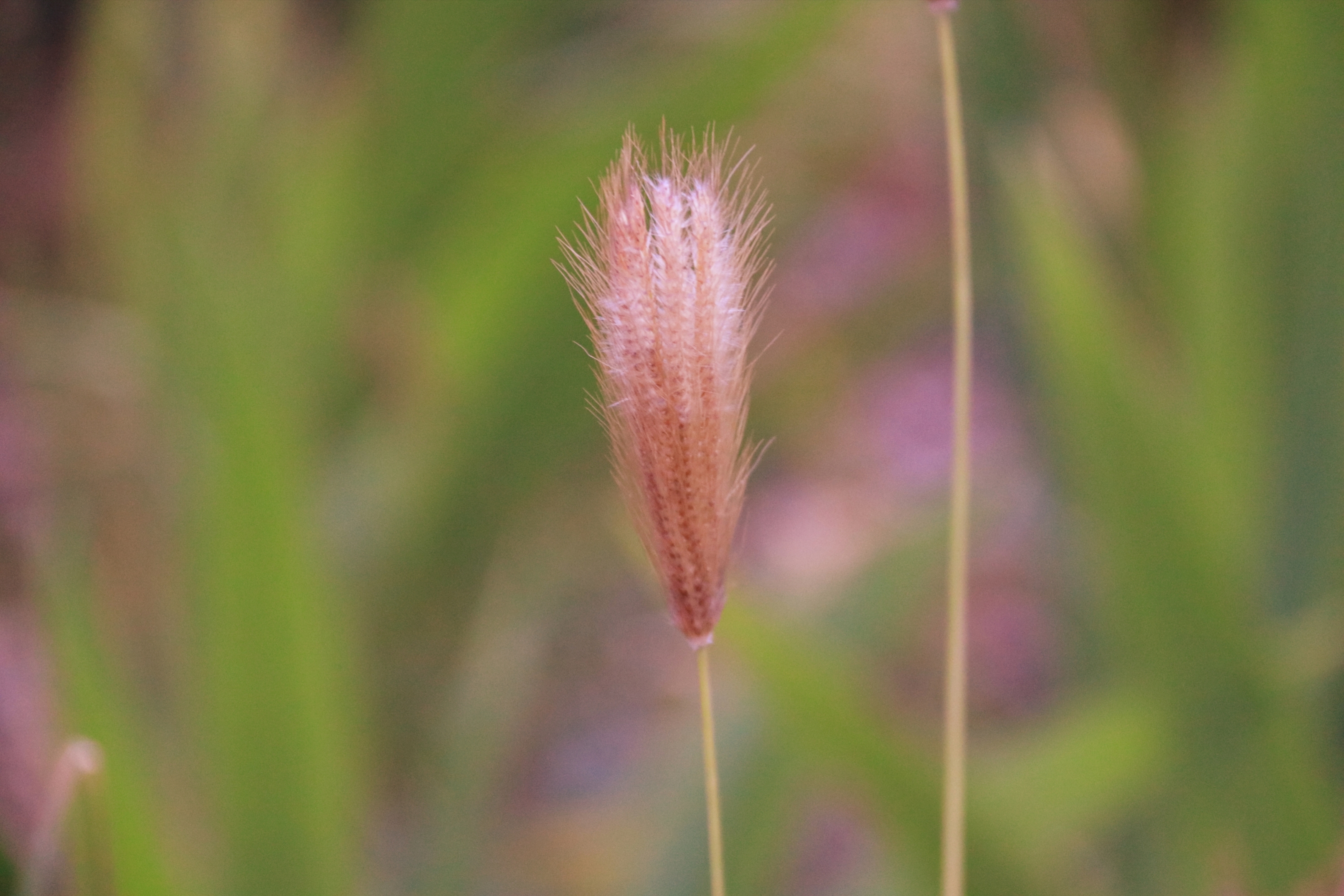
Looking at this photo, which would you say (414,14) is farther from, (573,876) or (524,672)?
(573,876)

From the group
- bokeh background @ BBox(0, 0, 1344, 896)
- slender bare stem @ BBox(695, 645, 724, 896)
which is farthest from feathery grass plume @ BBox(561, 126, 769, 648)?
bokeh background @ BBox(0, 0, 1344, 896)

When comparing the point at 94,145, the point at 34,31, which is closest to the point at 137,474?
the point at 94,145

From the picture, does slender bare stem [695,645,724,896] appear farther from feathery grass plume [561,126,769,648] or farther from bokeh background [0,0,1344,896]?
bokeh background [0,0,1344,896]

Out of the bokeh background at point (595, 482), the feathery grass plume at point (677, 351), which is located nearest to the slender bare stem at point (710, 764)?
the feathery grass plume at point (677, 351)

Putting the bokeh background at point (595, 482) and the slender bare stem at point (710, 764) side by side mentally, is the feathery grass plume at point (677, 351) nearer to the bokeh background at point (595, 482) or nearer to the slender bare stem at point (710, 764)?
the slender bare stem at point (710, 764)

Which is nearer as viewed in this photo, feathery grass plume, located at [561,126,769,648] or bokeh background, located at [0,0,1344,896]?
feathery grass plume, located at [561,126,769,648]

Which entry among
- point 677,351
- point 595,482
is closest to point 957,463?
point 677,351
